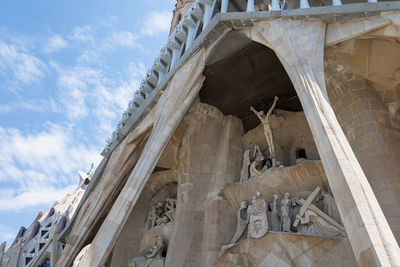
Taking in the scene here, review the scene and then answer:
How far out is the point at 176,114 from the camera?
8.60m

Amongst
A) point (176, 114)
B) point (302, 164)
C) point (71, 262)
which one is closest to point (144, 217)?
point (71, 262)

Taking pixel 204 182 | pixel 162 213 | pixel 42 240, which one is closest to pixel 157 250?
pixel 162 213

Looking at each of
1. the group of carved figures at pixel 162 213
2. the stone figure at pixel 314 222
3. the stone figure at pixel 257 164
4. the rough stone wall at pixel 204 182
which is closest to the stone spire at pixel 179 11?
the rough stone wall at pixel 204 182

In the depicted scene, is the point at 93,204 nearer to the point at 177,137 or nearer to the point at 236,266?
the point at 177,137

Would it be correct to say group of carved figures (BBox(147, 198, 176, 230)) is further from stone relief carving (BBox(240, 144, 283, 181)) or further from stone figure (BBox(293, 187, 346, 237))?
stone figure (BBox(293, 187, 346, 237))

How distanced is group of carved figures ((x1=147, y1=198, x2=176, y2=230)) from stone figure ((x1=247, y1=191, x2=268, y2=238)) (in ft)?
9.46

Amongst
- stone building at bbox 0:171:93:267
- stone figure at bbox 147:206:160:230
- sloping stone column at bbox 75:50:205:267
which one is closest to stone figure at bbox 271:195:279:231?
sloping stone column at bbox 75:50:205:267

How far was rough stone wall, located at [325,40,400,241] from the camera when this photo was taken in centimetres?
657

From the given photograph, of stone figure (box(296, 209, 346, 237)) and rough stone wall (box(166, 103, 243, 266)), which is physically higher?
rough stone wall (box(166, 103, 243, 266))

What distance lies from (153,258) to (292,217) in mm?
3794

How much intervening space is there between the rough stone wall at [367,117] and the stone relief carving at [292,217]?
0.99m

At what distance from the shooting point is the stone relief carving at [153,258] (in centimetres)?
930

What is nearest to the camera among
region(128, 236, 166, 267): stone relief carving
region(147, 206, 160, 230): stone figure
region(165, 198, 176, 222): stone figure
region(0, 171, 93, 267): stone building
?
region(128, 236, 166, 267): stone relief carving

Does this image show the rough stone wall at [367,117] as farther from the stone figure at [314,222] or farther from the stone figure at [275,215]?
the stone figure at [275,215]
